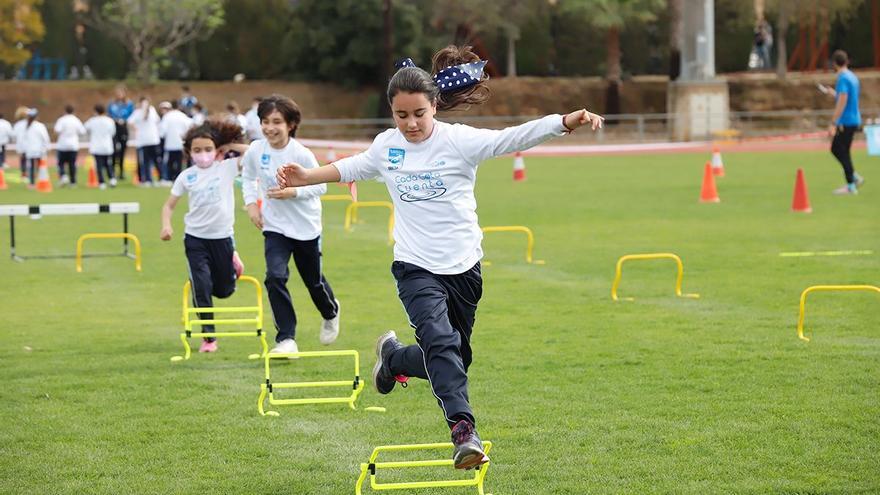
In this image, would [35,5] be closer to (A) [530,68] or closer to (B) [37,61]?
(B) [37,61]

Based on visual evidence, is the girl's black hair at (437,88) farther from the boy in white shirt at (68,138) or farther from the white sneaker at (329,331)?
the boy in white shirt at (68,138)

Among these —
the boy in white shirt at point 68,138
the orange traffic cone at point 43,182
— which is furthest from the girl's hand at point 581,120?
the boy in white shirt at point 68,138

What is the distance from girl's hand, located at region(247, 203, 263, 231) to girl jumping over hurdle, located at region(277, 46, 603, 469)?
2.92 m

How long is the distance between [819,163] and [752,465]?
89.8 ft

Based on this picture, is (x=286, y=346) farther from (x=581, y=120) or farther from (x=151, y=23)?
(x=151, y=23)

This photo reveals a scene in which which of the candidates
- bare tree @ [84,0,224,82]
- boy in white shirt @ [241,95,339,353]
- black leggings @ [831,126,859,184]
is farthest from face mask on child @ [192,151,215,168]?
bare tree @ [84,0,224,82]

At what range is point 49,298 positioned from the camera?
44.8 ft

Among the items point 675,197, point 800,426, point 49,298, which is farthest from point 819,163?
point 800,426

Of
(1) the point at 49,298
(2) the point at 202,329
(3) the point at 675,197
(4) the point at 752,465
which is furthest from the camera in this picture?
(3) the point at 675,197

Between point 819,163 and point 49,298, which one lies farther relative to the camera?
point 819,163

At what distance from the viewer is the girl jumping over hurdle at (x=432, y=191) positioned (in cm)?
646

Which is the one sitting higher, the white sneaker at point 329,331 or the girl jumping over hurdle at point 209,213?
the girl jumping over hurdle at point 209,213

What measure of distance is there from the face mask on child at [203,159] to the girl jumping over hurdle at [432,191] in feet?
12.6

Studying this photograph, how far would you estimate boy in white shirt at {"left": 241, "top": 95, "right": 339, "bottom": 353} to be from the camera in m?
9.88
